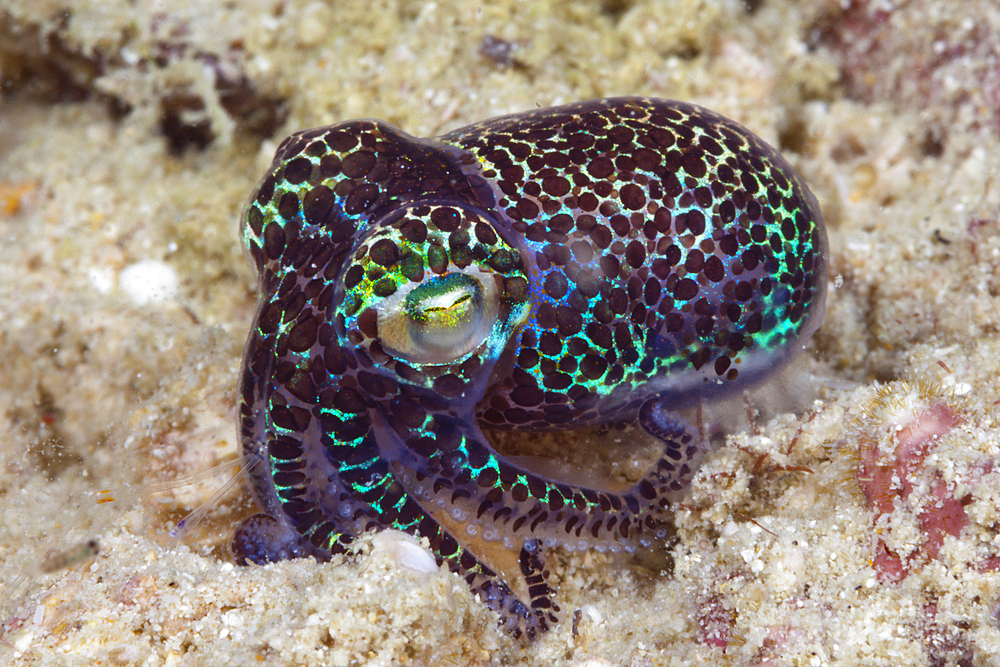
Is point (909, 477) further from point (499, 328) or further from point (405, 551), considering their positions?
point (405, 551)

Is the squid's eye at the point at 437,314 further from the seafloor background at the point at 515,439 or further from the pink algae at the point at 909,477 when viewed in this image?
the pink algae at the point at 909,477

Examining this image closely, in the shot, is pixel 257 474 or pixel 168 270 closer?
pixel 257 474

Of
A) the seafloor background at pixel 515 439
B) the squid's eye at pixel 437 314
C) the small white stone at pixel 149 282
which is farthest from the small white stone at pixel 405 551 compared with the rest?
the small white stone at pixel 149 282

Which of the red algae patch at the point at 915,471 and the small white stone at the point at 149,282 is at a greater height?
the red algae patch at the point at 915,471

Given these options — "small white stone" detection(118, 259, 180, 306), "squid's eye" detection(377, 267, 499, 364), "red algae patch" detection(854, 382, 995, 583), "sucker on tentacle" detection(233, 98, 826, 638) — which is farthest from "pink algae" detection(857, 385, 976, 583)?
"small white stone" detection(118, 259, 180, 306)

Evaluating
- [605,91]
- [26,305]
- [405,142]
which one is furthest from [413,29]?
[26,305]

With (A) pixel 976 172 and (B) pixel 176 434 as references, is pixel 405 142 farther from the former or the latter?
(A) pixel 976 172

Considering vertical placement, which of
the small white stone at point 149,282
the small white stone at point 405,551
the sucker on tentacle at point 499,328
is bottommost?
the small white stone at point 149,282
